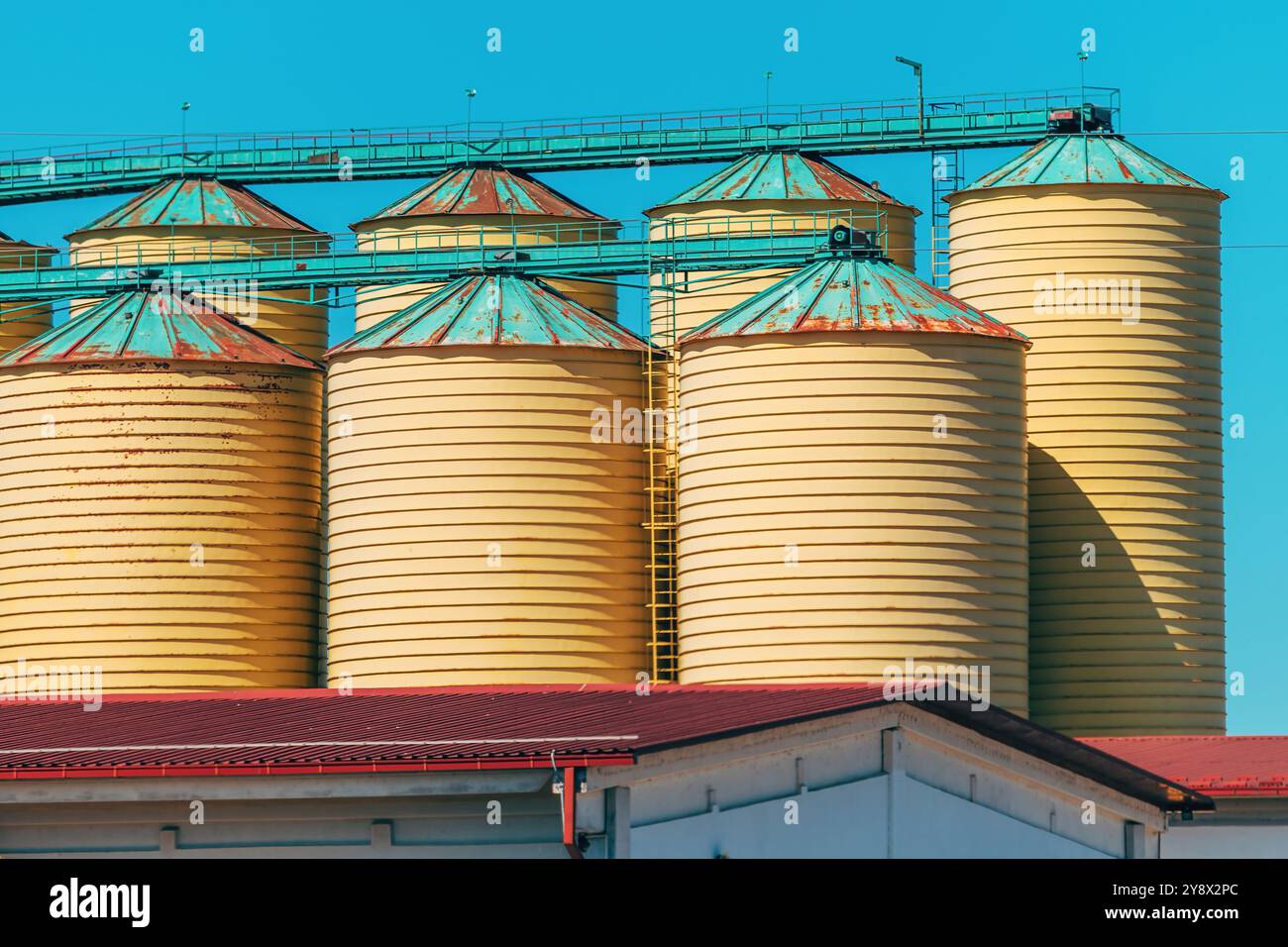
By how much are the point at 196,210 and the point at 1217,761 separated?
92.8 feet

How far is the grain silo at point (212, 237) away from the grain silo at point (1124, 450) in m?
15.2

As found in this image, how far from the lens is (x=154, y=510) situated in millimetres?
45156

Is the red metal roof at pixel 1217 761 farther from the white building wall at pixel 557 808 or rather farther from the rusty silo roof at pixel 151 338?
the rusty silo roof at pixel 151 338

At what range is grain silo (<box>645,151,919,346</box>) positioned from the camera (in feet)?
170

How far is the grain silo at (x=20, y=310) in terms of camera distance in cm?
5217

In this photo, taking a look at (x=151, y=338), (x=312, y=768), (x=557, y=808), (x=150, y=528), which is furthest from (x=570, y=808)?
(x=151, y=338)

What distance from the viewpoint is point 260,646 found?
45.7 m

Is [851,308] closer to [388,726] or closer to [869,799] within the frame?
[869,799]

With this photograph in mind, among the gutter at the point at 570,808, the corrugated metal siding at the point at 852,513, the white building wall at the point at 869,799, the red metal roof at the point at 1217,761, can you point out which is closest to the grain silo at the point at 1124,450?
the corrugated metal siding at the point at 852,513

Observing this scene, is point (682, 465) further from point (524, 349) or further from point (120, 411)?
Answer: point (120, 411)

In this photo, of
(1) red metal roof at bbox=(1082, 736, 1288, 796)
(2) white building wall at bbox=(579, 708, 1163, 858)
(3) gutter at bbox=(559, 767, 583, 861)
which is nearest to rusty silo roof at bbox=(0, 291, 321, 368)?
(1) red metal roof at bbox=(1082, 736, 1288, 796)

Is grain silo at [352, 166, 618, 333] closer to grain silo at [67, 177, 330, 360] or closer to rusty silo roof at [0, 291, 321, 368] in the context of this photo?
grain silo at [67, 177, 330, 360]

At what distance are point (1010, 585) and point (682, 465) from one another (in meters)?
5.62

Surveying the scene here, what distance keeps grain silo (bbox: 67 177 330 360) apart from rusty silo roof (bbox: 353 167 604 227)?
6.98ft
